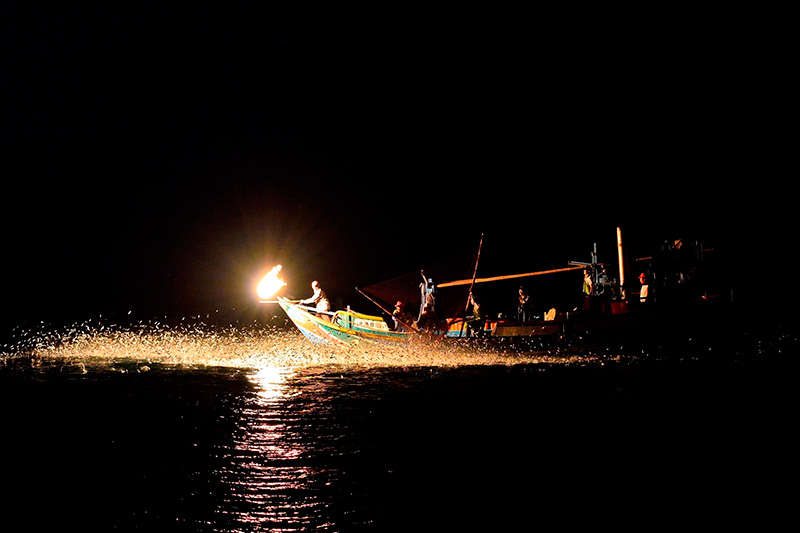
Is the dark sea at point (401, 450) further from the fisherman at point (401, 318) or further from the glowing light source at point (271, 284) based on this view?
the glowing light source at point (271, 284)

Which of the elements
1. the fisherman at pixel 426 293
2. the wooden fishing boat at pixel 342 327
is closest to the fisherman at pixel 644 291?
the fisherman at pixel 426 293

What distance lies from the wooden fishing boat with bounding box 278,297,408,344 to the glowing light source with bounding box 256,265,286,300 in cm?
44

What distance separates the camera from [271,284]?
66.8ft

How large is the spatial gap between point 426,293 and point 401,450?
12.1 metres

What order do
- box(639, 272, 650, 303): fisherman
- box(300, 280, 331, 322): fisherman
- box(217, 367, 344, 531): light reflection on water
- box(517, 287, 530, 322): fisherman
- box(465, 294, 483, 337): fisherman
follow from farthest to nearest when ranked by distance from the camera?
box(517, 287, 530, 322): fisherman, box(300, 280, 331, 322): fisherman, box(465, 294, 483, 337): fisherman, box(639, 272, 650, 303): fisherman, box(217, 367, 344, 531): light reflection on water

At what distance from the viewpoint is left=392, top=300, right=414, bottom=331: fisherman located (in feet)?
61.0

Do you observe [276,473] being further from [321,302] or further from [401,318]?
[321,302]

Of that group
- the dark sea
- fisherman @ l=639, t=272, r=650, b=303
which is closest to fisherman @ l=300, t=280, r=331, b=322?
the dark sea

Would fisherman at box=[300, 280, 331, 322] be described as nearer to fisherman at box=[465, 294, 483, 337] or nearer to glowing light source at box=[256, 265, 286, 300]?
glowing light source at box=[256, 265, 286, 300]

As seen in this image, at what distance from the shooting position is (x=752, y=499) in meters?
5.30

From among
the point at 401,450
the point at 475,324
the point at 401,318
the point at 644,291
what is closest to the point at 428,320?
the point at 401,318

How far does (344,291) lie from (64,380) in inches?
2516

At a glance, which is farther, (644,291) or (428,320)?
(644,291)

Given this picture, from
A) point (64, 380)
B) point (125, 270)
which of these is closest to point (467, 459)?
point (64, 380)
